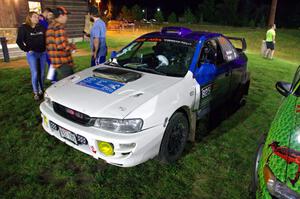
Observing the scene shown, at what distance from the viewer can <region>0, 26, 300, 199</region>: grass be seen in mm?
2783

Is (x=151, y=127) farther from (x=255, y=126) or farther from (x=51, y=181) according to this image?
(x=255, y=126)

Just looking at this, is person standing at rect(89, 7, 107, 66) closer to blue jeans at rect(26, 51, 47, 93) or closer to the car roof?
blue jeans at rect(26, 51, 47, 93)

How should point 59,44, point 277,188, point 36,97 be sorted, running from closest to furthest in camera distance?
point 277,188, point 59,44, point 36,97

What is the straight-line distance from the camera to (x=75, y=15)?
14.6 metres

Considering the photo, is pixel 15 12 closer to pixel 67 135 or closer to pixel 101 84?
pixel 101 84

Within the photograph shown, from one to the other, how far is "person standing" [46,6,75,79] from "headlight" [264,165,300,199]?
12.8 feet

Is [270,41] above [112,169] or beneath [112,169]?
above

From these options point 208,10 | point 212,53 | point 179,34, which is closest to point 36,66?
point 179,34

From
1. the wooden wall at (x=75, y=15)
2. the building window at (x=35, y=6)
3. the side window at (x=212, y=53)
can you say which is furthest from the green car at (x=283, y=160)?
the wooden wall at (x=75, y=15)

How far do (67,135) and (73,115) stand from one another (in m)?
0.25

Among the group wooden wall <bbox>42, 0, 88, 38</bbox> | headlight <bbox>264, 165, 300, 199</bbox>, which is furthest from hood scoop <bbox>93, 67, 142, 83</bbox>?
wooden wall <bbox>42, 0, 88, 38</bbox>

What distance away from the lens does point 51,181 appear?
2910 millimetres

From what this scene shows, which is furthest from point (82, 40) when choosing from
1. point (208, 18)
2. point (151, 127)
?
point (208, 18)

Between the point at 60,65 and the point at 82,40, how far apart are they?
10.9 meters
